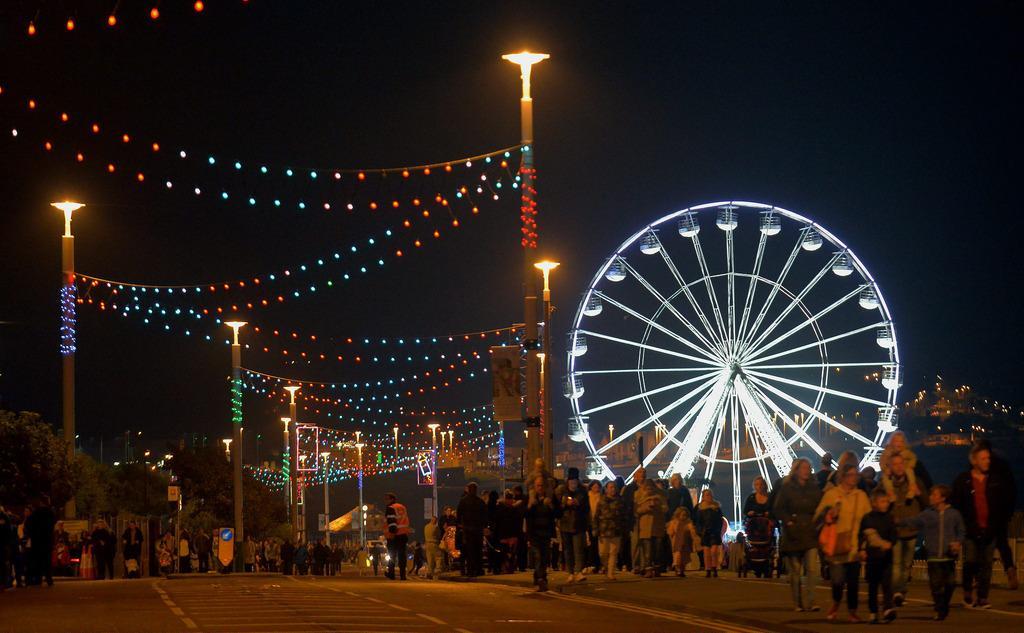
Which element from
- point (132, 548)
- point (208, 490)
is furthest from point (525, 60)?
point (208, 490)

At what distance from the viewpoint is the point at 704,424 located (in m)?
42.6

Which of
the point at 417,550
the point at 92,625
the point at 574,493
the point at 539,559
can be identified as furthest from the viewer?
the point at 417,550

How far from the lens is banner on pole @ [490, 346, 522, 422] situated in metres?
27.5

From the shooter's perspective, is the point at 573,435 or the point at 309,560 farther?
the point at 309,560

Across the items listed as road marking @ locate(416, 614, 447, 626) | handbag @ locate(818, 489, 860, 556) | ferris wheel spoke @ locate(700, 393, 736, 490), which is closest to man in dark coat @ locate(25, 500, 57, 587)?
road marking @ locate(416, 614, 447, 626)

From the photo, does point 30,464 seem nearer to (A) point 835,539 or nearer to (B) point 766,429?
(B) point 766,429

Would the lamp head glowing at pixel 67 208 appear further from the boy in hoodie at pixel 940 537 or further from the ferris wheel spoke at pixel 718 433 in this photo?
the boy in hoodie at pixel 940 537

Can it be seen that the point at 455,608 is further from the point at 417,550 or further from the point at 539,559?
the point at 417,550

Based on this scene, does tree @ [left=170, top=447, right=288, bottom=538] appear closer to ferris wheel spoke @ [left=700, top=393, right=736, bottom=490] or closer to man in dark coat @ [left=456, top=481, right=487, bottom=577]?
ferris wheel spoke @ [left=700, top=393, right=736, bottom=490]

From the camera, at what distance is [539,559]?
22.5m

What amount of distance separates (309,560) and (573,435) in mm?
17733

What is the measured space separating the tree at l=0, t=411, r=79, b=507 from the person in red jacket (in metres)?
13.4

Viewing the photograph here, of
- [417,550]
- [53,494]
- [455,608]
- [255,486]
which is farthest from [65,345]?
[255,486]

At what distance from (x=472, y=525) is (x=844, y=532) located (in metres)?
12.1
